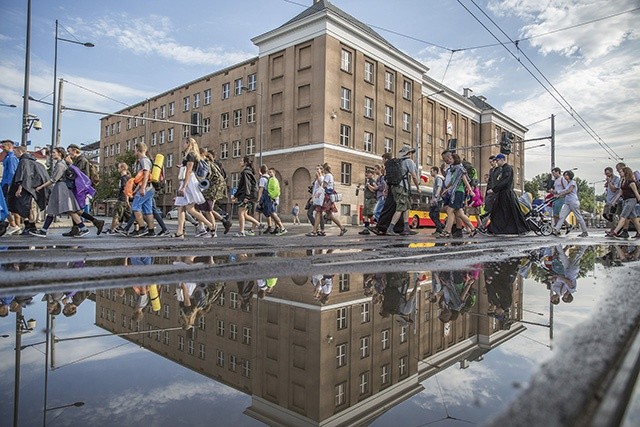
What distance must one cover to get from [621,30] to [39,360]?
30.9m

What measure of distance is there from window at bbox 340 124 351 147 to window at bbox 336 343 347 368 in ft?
118

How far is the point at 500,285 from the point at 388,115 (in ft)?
133

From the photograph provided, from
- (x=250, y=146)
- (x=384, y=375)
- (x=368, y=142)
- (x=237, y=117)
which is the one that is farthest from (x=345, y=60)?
(x=384, y=375)

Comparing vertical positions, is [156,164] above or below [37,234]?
above

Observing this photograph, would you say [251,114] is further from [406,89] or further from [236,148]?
[406,89]

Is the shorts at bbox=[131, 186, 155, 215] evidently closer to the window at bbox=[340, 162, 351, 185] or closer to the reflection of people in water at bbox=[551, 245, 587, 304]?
the reflection of people in water at bbox=[551, 245, 587, 304]

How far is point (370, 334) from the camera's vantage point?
1.81 meters

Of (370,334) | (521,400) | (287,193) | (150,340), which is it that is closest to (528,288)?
(370,334)

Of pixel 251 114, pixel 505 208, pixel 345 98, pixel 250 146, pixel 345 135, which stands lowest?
pixel 505 208

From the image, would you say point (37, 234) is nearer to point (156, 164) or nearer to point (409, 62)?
point (156, 164)

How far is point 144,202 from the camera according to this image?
32.7ft

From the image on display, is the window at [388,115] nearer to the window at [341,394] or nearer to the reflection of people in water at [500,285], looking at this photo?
the reflection of people in water at [500,285]

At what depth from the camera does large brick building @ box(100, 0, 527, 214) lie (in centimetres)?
3581

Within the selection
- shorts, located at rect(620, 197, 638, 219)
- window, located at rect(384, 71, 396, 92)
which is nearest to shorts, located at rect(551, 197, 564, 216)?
shorts, located at rect(620, 197, 638, 219)
